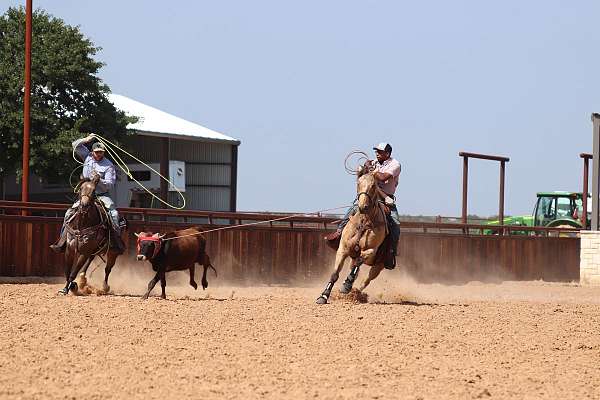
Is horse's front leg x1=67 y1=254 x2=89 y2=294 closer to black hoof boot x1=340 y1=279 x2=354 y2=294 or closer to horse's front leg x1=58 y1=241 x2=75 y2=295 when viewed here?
horse's front leg x1=58 y1=241 x2=75 y2=295

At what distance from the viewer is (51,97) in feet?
134

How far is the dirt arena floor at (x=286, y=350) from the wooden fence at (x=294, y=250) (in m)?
5.30

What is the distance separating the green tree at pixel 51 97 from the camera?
38719mm

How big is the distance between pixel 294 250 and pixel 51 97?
19106 millimetres

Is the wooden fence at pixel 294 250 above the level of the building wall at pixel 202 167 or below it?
below

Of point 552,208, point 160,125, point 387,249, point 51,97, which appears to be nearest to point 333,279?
point 387,249

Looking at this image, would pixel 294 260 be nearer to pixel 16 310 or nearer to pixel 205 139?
pixel 16 310

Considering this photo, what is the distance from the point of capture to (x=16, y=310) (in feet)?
43.7

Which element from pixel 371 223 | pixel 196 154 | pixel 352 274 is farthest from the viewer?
pixel 196 154

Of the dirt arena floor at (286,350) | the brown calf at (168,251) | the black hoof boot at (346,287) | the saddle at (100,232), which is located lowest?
the dirt arena floor at (286,350)

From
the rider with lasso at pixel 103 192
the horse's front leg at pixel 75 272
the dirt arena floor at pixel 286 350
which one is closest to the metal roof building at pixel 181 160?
the rider with lasso at pixel 103 192

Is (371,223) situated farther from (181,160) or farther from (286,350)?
(181,160)

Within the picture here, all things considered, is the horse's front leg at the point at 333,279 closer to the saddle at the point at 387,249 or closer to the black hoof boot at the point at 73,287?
the saddle at the point at 387,249

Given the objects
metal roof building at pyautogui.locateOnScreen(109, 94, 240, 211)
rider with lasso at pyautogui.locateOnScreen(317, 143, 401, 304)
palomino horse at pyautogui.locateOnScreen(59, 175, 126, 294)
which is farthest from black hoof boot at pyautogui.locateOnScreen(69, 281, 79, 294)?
metal roof building at pyautogui.locateOnScreen(109, 94, 240, 211)
